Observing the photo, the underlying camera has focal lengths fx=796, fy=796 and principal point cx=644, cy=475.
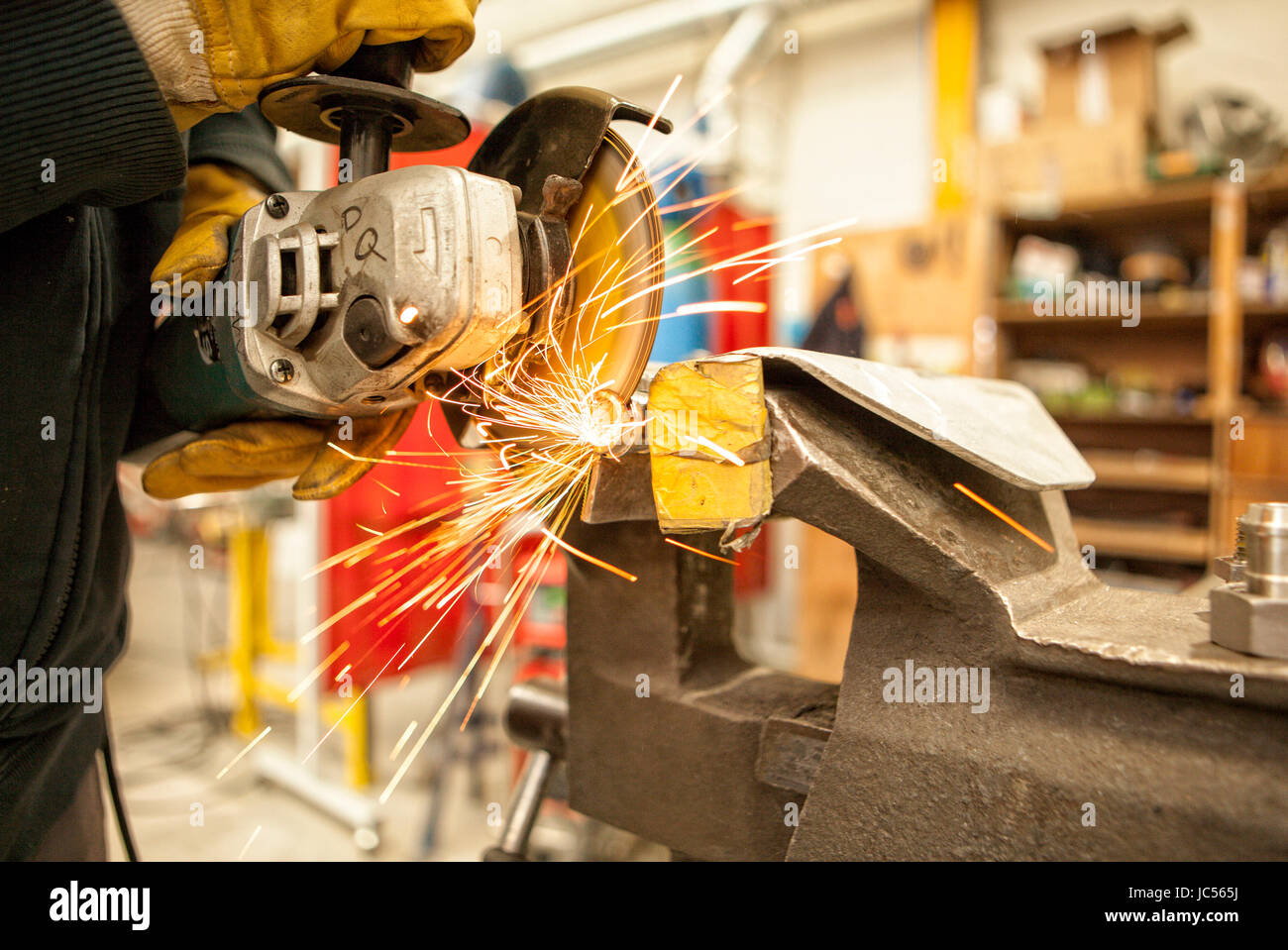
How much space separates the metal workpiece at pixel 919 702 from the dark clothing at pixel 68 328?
21.4 inches

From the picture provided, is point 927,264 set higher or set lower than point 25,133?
higher

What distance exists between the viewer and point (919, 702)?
682mm

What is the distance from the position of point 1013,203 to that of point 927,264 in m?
0.47

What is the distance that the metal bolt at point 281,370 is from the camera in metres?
0.77

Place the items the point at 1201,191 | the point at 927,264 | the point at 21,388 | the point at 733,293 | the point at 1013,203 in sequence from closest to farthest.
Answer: the point at 21,388 < the point at 1201,191 < the point at 1013,203 < the point at 927,264 < the point at 733,293

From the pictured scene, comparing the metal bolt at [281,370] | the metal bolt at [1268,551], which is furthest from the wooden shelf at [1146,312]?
the metal bolt at [281,370]

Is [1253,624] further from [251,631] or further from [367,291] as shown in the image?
Result: [251,631]

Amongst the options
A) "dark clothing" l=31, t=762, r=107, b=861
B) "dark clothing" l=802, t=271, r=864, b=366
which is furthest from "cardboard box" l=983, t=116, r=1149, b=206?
"dark clothing" l=31, t=762, r=107, b=861

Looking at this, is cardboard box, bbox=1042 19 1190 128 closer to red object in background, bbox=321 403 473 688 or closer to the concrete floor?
red object in background, bbox=321 403 473 688

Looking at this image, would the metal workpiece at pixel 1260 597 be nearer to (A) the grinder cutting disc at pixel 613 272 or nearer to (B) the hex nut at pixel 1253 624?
(B) the hex nut at pixel 1253 624

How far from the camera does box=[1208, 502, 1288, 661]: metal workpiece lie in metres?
0.58

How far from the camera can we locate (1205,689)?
0.56 meters
